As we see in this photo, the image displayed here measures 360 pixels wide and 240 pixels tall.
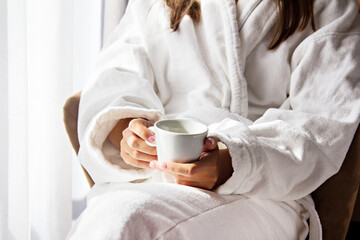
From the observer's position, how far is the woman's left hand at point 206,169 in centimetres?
78

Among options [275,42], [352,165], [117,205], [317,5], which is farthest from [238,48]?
[117,205]

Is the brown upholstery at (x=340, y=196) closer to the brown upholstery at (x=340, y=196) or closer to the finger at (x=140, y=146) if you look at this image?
the brown upholstery at (x=340, y=196)

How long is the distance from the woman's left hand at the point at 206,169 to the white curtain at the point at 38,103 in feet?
1.77

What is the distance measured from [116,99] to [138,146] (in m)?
0.21

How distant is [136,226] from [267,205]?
0.33m

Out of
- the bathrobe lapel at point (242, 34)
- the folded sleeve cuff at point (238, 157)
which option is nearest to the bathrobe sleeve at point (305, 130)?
the folded sleeve cuff at point (238, 157)

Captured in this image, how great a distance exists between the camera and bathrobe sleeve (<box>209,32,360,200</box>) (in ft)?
2.83

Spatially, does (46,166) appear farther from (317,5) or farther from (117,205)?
(317,5)

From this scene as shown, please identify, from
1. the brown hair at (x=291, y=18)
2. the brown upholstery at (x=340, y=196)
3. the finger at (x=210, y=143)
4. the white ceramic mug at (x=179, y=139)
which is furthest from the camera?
the brown hair at (x=291, y=18)

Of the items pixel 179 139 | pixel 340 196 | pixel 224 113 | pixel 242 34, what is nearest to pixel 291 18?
pixel 242 34

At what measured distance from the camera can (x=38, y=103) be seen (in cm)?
136

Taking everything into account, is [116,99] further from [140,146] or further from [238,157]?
[238,157]

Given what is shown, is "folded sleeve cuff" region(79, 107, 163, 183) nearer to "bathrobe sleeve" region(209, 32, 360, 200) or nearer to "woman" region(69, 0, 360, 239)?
"woman" region(69, 0, 360, 239)

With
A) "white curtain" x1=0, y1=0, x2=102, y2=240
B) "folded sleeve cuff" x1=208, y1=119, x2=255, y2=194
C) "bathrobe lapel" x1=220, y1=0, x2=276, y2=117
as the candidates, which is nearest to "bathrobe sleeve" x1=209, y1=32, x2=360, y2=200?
"folded sleeve cuff" x1=208, y1=119, x2=255, y2=194
